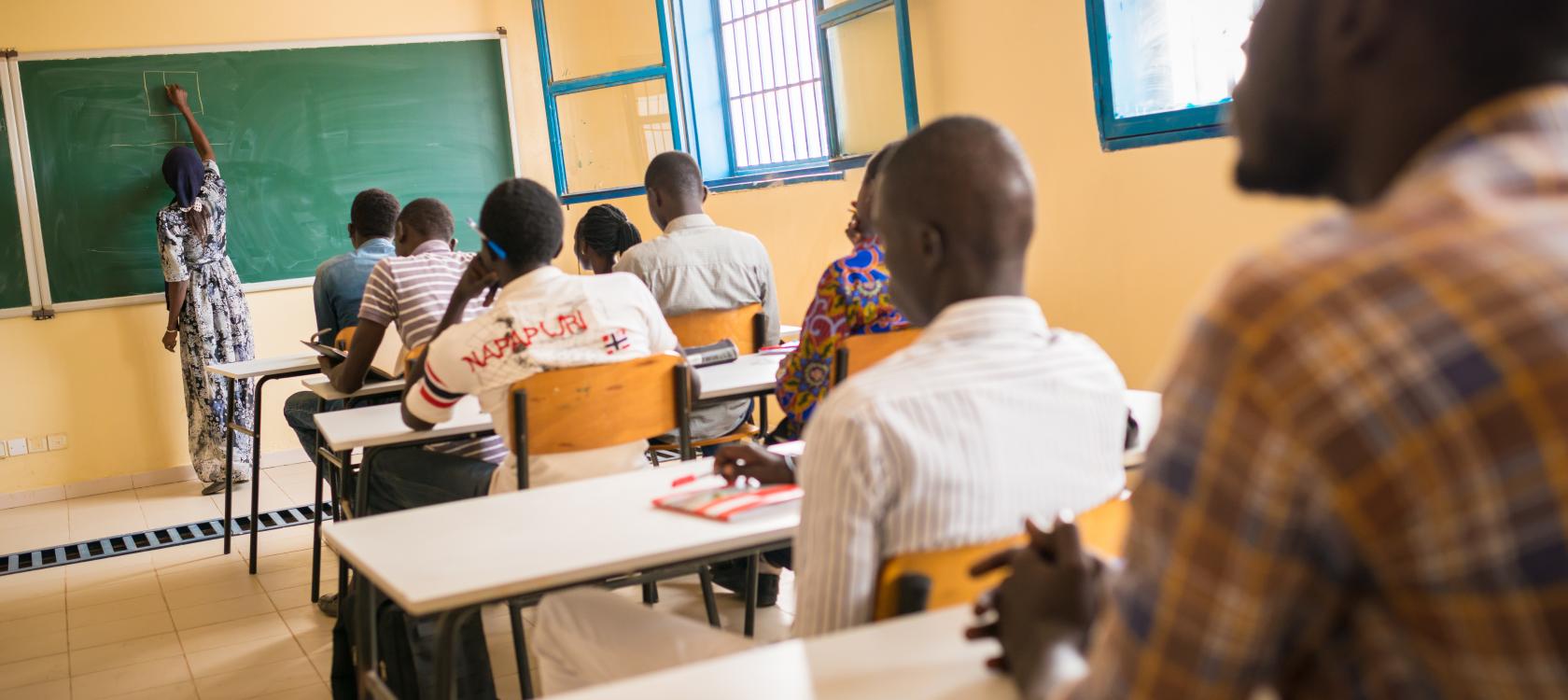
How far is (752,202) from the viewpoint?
569 cm

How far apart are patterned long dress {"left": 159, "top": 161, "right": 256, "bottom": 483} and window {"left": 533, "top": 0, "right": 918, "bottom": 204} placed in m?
1.71

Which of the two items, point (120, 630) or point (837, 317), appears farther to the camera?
point (120, 630)

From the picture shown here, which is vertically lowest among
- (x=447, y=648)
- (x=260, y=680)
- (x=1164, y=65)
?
→ (x=260, y=680)

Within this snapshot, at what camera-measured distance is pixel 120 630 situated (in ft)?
12.9

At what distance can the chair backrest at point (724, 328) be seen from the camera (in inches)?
153

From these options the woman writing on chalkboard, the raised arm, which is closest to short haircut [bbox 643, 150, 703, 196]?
the woman writing on chalkboard

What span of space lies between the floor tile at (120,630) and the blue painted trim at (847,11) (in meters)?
3.06

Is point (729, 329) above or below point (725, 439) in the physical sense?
above

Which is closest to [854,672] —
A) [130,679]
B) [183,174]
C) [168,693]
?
[168,693]

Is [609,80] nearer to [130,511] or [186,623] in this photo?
[130,511]

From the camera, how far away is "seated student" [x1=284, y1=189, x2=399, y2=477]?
461 centimetres

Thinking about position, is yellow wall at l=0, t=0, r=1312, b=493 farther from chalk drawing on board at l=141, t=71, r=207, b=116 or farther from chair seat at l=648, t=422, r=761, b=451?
chair seat at l=648, t=422, r=761, b=451

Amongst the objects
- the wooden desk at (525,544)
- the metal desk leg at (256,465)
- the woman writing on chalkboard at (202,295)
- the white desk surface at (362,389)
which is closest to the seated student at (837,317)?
the wooden desk at (525,544)

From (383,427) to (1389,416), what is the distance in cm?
263
